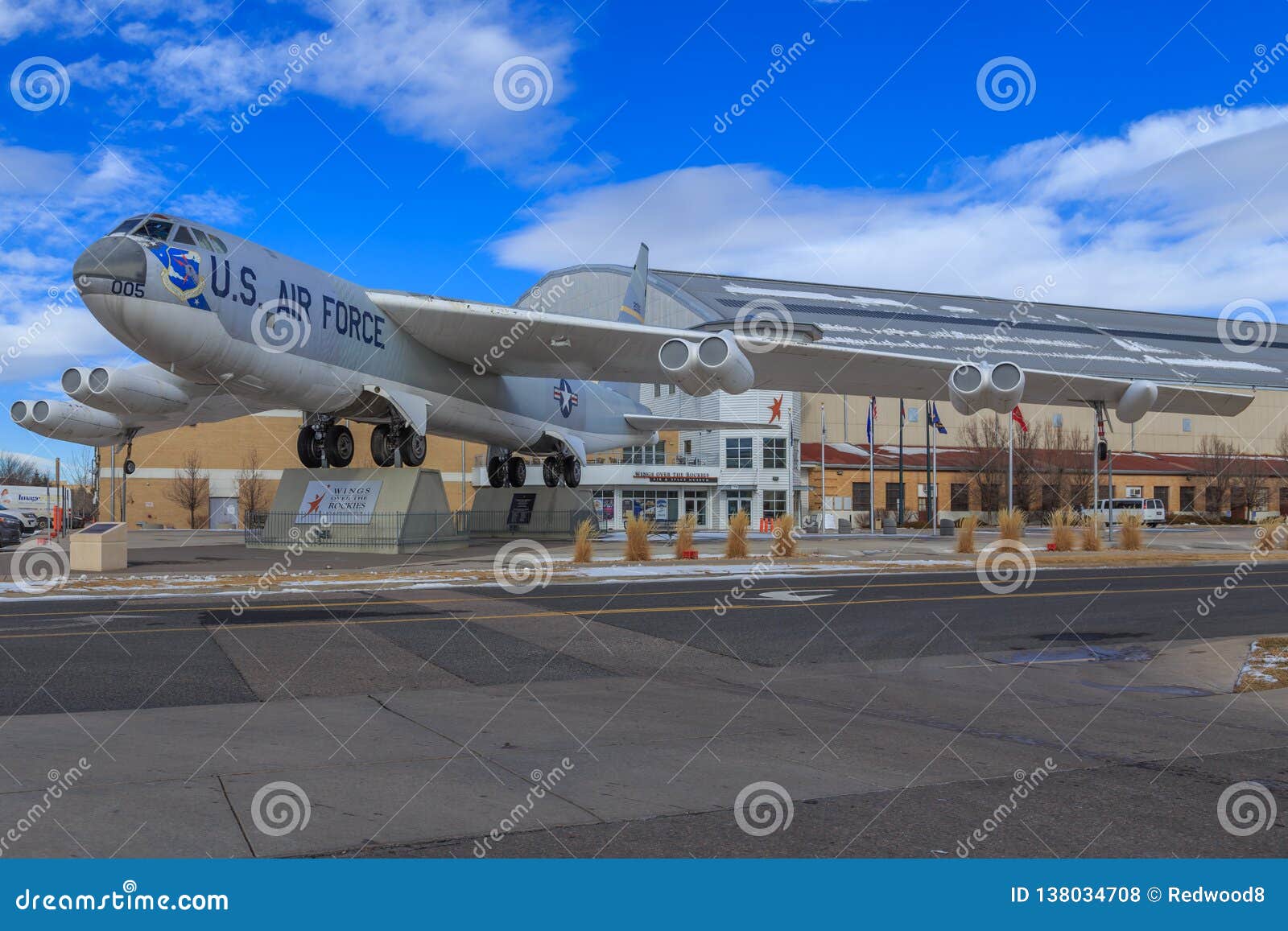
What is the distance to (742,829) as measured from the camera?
4117 millimetres

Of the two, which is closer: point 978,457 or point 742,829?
point 742,829

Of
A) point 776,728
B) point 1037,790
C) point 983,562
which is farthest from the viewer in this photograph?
point 983,562

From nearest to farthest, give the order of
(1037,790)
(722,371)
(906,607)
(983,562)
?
(1037,790), (906,607), (722,371), (983,562)

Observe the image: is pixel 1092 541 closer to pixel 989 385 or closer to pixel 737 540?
pixel 989 385

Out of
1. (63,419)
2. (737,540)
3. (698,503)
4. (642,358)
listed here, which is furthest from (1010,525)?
(698,503)

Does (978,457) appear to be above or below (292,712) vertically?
above

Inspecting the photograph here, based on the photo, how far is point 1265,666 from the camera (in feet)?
29.2

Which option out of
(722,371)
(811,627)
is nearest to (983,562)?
(722,371)

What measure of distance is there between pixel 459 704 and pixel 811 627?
18.2 ft

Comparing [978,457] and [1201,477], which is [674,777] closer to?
[978,457]

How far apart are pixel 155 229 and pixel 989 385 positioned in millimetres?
16875

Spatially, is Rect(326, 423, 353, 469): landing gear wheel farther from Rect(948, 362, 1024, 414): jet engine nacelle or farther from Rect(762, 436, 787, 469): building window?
Rect(762, 436, 787, 469): building window

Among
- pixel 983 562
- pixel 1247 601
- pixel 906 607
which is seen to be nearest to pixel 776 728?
pixel 906 607

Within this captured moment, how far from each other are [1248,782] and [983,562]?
18.9 meters
